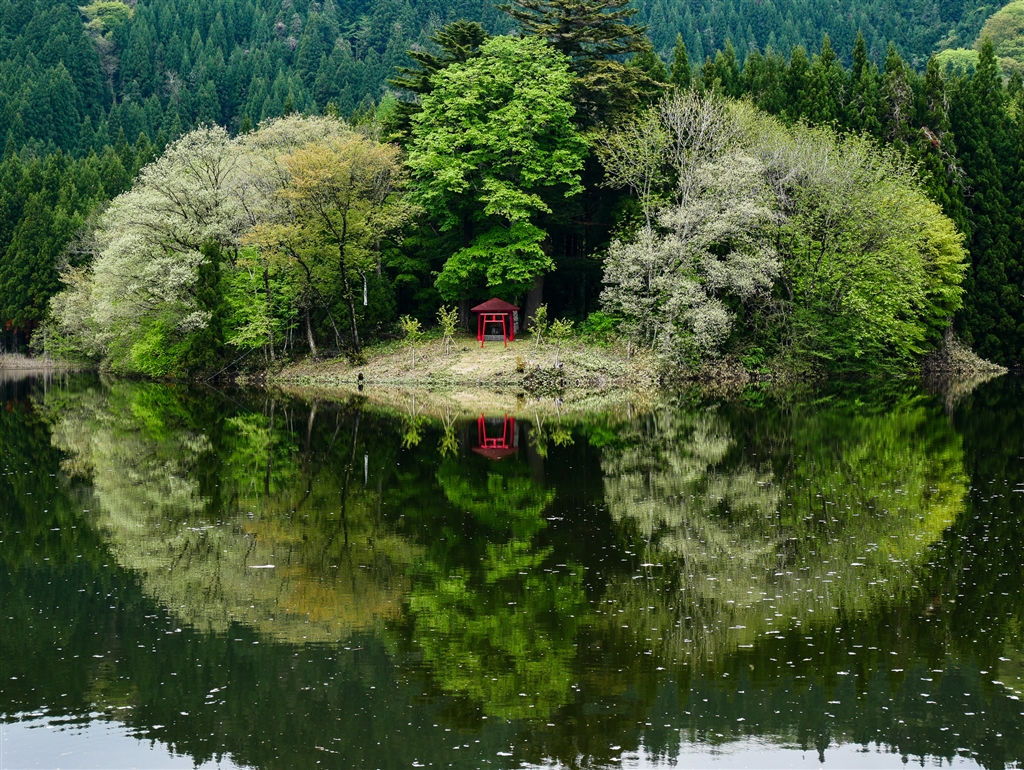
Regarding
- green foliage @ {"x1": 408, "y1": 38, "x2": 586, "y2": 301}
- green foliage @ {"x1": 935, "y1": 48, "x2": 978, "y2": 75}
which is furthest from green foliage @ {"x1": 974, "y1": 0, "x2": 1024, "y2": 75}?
green foliage @ {"x1": 408, "y1": 38, "x2": 586, "y2": 301}

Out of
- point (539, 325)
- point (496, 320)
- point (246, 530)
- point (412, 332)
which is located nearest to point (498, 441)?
point (246, 530)

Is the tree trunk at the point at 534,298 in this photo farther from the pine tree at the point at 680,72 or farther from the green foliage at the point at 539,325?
the pine tree at the point at 680,72

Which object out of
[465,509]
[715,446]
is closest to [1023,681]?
[465,509]

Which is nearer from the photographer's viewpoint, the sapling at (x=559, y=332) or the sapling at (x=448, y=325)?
the sapling at (x=559, y=332)

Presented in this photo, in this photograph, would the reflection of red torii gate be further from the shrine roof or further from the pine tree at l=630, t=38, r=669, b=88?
the pine tree at l=630, t=38, r=669, b=88

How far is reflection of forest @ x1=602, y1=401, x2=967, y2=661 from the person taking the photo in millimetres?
14359

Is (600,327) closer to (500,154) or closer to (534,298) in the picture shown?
(534,298)

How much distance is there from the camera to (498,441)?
31.1 metres

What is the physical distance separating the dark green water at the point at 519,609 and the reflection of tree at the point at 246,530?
9 centimetres

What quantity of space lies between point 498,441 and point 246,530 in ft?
40.6

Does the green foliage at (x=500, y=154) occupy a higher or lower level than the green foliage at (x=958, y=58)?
lower

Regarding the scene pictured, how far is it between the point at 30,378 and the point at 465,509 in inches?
Answer: 2230

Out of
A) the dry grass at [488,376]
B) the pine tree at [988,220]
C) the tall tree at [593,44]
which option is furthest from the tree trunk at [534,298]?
the pine tree at [988,220]

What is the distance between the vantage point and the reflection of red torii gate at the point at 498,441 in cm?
2861
